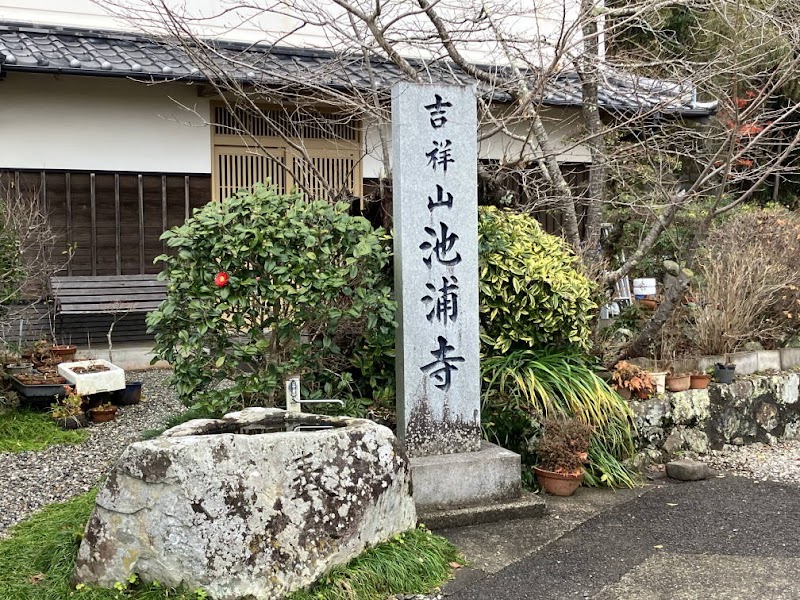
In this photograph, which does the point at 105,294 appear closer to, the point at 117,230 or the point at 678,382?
the point at 117,230

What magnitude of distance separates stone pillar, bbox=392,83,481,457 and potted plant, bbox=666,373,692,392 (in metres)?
2.50

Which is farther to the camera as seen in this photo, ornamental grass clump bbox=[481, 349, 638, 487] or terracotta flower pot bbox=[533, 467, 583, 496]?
ornamental grass clump bbox=[481, 349, 638, 487]

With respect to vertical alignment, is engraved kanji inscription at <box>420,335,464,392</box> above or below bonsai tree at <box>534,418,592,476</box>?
above

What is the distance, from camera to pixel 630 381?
675cm

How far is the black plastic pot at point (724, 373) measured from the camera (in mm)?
7539

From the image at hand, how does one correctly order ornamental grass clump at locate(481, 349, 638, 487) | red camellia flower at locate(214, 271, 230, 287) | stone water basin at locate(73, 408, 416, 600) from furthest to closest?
ornamental grass clump at locate(481, 349, 638, 487), red camellia flower at locate(214, 271, 230, 287), stone water basin at locate(73, 408, 416, 600)

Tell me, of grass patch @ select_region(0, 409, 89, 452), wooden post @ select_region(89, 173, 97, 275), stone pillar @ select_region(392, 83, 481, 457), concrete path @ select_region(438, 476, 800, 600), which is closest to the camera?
concrete path @ select_region(438, 476, 800, 600)

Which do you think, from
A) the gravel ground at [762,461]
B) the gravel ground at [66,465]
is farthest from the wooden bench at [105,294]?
the gravel ground at [762,461]

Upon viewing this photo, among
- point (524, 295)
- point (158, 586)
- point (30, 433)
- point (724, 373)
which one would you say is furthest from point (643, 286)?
point (158, 586)

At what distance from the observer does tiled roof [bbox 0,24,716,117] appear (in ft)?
27.3

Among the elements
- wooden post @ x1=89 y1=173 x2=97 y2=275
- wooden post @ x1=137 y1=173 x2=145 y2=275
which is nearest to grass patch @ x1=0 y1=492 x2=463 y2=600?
wooden post @ x1=89 y1=173 x2=97 y2=275

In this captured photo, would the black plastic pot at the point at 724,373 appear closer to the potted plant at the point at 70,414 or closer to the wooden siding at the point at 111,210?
the potted plant at the point at 70,414

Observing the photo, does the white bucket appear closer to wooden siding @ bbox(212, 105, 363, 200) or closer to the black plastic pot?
the black plastic pot

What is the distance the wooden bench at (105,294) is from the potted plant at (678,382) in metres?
5.96
